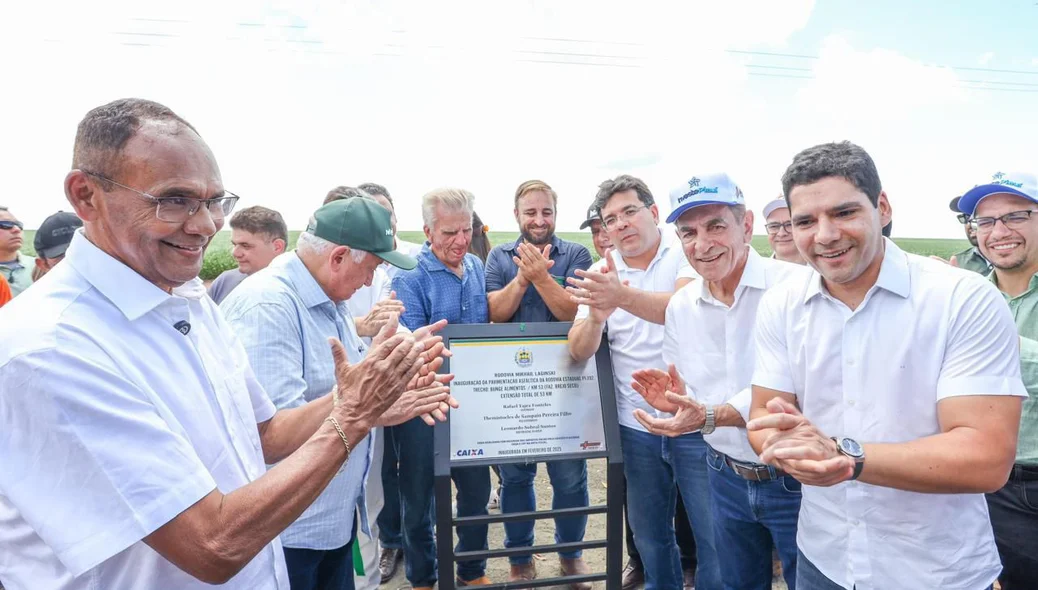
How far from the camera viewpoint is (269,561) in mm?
1727

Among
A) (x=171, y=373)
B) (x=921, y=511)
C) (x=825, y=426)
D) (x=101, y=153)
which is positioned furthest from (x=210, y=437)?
(x=921, y=511)

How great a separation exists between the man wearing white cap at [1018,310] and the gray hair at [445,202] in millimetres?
2974

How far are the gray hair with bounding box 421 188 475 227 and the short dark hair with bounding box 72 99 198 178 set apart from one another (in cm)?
250

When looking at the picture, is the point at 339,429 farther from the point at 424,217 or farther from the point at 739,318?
the point at 424,217

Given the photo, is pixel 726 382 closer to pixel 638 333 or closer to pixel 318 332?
pixel 638 333

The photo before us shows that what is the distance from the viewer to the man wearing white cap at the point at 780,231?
5.12 metres

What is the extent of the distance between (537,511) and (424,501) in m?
1.21

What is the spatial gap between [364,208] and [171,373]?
132 cm

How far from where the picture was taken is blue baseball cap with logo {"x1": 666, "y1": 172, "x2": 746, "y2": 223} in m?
2.82

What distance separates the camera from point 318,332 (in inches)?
101

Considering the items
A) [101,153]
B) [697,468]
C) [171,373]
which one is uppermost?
[101,153]

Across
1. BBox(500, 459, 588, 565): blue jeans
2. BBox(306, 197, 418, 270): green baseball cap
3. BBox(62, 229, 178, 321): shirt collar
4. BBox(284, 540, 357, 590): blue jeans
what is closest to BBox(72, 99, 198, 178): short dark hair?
BBox(62, 229, 178, 321): shirt collar

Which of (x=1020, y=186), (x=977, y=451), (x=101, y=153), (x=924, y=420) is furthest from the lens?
(x=1020, y=186)

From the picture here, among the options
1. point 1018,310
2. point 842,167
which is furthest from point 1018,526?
point 842,167
